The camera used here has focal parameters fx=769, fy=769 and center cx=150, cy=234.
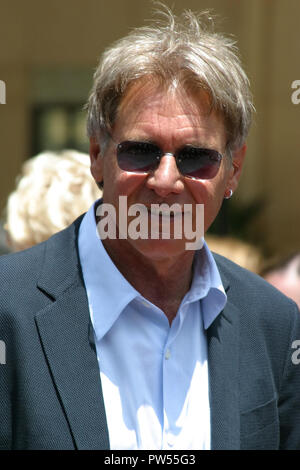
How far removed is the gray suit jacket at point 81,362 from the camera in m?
1.92

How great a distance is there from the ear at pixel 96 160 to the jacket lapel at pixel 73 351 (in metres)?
0.31

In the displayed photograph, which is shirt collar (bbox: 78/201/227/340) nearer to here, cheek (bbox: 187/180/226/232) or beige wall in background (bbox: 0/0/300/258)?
cheek (bbox: 187/180/226/232)

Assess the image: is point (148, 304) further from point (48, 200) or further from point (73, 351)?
point (48, 200)

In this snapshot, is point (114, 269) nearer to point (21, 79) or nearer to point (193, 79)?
point (193, 79)

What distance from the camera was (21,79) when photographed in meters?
10.3

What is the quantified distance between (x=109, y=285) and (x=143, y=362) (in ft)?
0.76

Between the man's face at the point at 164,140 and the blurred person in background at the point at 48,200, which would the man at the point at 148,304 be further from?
the blurred person in background at the point at 48,200

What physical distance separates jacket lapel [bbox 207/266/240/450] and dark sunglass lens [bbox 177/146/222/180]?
17.9 inches

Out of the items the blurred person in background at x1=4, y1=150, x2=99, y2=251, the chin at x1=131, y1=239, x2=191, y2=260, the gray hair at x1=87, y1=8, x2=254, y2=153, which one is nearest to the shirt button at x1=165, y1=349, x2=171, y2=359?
the chin at x1=131, y1=239, x2=191, y2=260

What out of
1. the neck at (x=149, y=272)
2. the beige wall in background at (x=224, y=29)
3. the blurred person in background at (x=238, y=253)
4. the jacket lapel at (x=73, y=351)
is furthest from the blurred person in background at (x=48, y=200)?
the beige wall in background at (x=224, y=29)

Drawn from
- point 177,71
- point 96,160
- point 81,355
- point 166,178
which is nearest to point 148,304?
point 81,355

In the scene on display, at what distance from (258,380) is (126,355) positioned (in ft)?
1.38

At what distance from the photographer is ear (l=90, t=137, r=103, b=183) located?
7.56ft

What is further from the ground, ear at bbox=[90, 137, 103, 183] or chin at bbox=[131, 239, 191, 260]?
ear at bbox=[90, 137, 103, 183]
